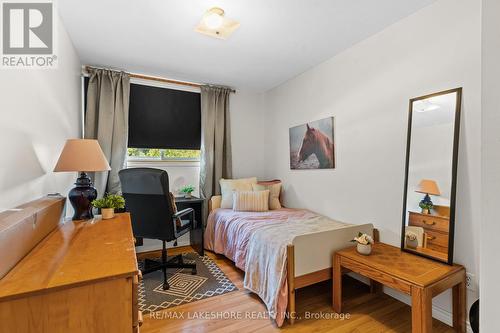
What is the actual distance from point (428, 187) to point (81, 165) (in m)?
2.55

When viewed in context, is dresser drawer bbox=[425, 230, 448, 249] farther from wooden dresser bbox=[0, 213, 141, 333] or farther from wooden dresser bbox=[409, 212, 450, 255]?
wooden dresser bbox=[0, 213, 141, 333]

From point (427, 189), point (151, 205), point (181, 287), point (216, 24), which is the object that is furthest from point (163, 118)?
point (427, 189)

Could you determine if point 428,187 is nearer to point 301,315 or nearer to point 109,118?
point 301,315

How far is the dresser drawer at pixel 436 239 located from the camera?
1.77 m

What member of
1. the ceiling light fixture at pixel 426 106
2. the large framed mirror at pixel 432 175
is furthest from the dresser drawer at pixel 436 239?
the ceiling light fixture at pixel 426 106

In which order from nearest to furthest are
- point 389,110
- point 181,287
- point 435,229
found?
point 435,229
point 389,110
point 181,287

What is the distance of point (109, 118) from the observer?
3.00 metres

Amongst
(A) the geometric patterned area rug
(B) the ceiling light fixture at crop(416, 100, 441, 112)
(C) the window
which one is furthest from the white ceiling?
(A) the geometric patterned area rug

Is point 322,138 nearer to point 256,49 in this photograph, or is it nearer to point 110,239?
point 256,49

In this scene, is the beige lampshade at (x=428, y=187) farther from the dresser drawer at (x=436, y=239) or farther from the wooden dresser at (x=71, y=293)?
the wooden dresser at (x=71, y=293)

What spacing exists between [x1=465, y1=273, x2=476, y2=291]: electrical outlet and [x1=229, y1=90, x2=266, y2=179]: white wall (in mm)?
2875

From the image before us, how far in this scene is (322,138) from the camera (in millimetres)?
2965

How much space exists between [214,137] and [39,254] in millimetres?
2819

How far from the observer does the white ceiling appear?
6.28ft
